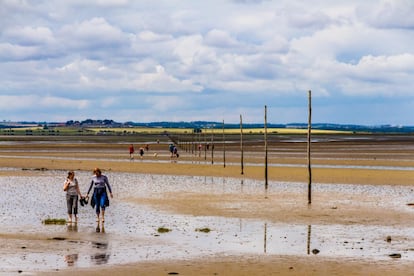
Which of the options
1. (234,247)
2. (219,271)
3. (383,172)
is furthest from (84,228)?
(383,172)

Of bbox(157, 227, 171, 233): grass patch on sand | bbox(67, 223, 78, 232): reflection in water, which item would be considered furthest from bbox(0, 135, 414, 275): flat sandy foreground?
bbox(67, 223, 78, 232): reflection in water

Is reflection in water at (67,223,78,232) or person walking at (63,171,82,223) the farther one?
person walking at (63,171,82,223)

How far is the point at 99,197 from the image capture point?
26828 millimetres

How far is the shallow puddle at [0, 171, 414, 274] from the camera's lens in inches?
792

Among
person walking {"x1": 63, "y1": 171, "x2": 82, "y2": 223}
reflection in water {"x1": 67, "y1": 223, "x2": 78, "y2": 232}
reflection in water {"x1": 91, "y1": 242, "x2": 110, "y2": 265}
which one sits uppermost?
person walking {"x1": 63, "y1": 171, "x2": 82, "y2": 223}

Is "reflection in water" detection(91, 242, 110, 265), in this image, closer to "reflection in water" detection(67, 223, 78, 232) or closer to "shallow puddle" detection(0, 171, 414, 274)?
"shallow puddle" detection(0, 171, 414, 274)

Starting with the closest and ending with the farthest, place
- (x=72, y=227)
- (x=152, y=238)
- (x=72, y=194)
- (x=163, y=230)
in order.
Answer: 1. (x=152, y=238)
2. (x=163, y=230)
3. (x=72, y=227)
4. (x=72, y=194)

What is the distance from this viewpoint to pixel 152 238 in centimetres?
2334

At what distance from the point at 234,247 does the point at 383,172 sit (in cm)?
3738

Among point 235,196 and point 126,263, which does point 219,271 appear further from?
point 235,196

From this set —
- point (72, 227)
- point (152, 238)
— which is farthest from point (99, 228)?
point (152, 238)

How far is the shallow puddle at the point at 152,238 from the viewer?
2012cm

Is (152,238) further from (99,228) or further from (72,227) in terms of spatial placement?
(72,227)

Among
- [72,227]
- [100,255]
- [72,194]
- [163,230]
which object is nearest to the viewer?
[100,255]
